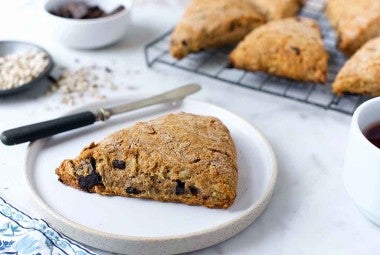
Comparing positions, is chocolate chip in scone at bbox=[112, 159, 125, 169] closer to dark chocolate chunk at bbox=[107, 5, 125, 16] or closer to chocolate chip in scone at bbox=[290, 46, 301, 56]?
chocolate chip in scone at bbox=[290, 46, 301, 56]

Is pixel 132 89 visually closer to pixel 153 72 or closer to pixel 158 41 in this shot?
pixel 153 72

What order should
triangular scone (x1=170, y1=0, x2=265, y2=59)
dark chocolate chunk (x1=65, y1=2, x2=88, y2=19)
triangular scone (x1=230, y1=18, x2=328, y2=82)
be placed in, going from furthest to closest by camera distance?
dark chocolate chunk (x1=65, y1=2, x2=88, y2=19)
triangular scone (x1=170, y1=0, x2=265, y2=59)
triangular scone (x1=230, y1=18, x2=328, y2=82)

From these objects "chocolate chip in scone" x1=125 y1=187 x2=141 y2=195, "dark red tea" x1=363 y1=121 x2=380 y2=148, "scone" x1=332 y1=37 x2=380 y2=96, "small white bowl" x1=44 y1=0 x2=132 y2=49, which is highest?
"dark red tea" x1=363 y1=121 x2=380 y2=148

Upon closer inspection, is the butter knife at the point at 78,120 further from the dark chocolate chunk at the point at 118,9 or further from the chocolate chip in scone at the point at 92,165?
the dark chocolate chunk at the point at 118,9

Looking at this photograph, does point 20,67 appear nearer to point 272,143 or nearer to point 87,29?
point 87,29

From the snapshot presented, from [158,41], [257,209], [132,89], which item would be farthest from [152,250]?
[158,41]

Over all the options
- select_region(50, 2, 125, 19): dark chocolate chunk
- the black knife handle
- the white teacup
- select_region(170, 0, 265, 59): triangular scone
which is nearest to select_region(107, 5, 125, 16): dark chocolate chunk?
select_region(50, 2, 125, 19): dark chocolate chunk

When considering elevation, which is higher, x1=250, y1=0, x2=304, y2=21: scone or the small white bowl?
x1=250, y1=0, x2=304, y2=21: scone

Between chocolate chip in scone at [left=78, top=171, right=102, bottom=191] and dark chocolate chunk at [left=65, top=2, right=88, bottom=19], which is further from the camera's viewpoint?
dark chocolate chunk at [left=65, top=2, right=88, bottom=19]
